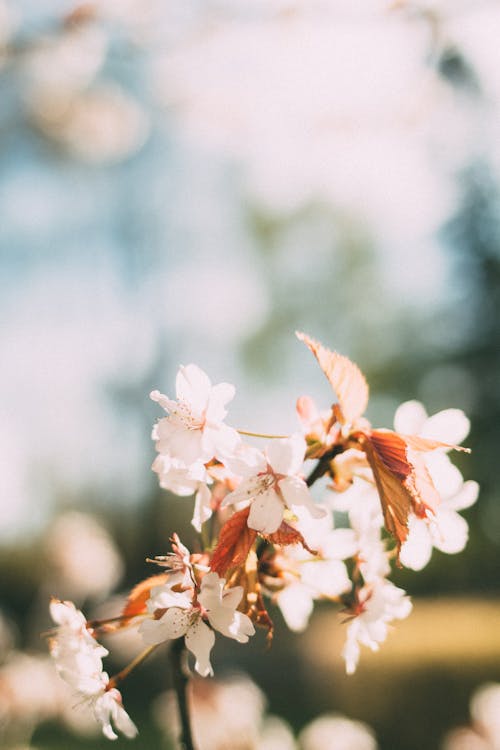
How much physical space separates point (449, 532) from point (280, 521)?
26 cm

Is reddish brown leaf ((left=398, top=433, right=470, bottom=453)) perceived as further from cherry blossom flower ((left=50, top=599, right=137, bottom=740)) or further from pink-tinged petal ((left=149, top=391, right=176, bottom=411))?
cherry blossom flower ((left=50, top=599, right=137, bottom=740))

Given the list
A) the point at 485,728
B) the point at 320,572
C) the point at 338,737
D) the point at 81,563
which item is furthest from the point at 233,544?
the point at 81,563

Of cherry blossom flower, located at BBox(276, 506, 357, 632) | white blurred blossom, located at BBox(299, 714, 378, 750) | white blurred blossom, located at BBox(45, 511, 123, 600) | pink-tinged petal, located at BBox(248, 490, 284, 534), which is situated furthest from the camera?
white blurred blossom, located at BBox(45, 511, 123, 600)

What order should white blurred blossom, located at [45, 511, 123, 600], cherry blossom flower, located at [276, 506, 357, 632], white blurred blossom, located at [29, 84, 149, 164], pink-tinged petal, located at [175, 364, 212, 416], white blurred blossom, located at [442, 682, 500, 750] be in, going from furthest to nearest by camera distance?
white blurred blossom, located at [29, 84, 149, 164] → white blurred blossom, located at [45, 511, 123, 600] → white blurred blossom, located at [442, 682, 500, 750] → cherry blossom flower, located at [276, 506, 357, 632] → pink-tinged petal, located at [175, 364, 212, 416]

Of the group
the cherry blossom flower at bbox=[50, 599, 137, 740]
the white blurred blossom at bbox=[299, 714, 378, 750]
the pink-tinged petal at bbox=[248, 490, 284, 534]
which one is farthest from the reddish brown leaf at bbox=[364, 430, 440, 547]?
the white blurred blossom at bbox=[299, 714, 378, 750]

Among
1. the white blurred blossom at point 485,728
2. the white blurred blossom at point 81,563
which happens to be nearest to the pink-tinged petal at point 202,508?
the white blurred blossom at point 485,728

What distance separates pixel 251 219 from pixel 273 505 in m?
10.5

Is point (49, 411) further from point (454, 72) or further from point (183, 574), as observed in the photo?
point (183, 574)

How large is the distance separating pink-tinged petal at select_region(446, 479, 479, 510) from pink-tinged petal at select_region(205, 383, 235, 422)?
0.29 meters

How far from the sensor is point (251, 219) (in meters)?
10.9

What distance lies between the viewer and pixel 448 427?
79 centimetres

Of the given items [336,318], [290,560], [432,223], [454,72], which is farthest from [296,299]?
[290,560]

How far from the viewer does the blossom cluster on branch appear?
0.65 m

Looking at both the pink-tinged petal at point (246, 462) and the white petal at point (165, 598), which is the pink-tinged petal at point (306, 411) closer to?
the pink-tinged petal at point (246, 462)
